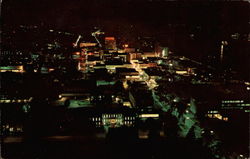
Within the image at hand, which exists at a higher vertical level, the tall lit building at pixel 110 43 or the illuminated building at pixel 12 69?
the tall lit building at pixel 110 43

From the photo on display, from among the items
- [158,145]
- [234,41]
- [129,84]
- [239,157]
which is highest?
[234,41]

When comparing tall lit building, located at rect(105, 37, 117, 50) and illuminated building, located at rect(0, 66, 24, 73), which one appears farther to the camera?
tall lit building, located at rect(105, 37, 117, 50)

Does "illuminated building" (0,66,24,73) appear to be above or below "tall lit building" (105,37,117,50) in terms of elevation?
→ below

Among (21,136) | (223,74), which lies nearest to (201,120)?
(21,136)

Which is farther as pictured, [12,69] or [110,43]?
[110,43]

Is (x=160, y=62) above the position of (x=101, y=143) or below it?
above

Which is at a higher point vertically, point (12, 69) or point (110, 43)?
point (110, 43)

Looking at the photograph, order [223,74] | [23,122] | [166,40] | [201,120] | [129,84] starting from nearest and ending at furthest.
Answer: [23,122]
[201,120]
[129,84]
[223,74]
[166,40]

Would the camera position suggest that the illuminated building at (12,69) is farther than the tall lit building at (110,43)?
No

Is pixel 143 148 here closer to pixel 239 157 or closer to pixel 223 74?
pixel 239 157

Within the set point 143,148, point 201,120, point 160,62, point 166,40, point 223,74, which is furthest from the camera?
point 166,40

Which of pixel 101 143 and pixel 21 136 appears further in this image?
pixel 21 136
